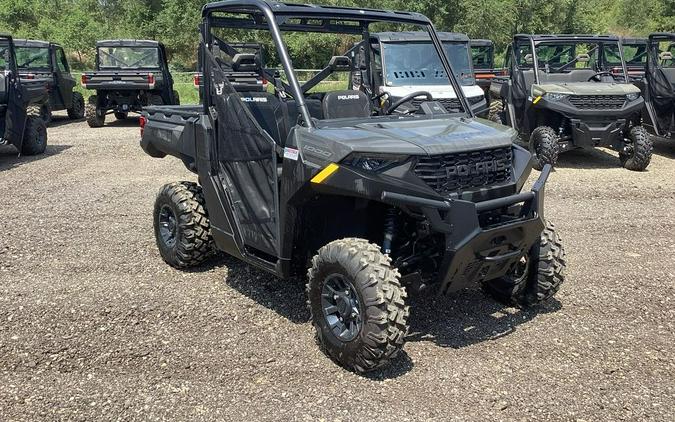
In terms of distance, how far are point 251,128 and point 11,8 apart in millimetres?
35693

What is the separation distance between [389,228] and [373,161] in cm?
48

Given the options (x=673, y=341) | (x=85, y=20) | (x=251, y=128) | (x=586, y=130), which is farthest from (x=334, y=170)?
(x=85, y=20)

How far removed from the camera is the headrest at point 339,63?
14.7 ft

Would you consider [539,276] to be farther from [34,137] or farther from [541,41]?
[34,137]

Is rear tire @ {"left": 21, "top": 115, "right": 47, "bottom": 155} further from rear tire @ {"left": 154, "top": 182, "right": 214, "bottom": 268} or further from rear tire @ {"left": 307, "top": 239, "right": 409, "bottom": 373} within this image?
rear tire @ {"left": 307, "top": 239, "right": 409, "bottom": 373}

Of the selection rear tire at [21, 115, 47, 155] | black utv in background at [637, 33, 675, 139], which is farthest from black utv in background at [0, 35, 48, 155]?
black utv in background at [637, 33, 675, 139]

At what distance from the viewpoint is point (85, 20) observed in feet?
107

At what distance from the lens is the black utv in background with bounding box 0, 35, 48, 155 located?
9.65m

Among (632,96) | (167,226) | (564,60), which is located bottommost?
(167,226)

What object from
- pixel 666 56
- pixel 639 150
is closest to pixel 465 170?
pixel 639 150

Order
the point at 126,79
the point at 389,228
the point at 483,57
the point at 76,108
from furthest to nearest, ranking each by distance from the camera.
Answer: the point at 483,57 < the point at 76,108 < the point at 126,79 < the point at 389,228

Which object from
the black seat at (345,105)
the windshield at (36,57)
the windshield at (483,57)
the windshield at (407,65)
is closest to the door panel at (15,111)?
the windshield at (36,57)

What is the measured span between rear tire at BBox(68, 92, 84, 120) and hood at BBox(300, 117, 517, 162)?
14.6 meters

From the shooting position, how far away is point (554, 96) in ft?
30.9
